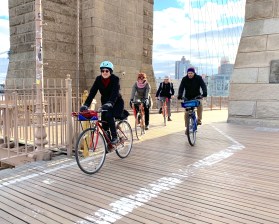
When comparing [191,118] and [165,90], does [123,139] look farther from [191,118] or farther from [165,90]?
[165,90]

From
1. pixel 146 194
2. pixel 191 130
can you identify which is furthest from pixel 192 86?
pixel 146 194

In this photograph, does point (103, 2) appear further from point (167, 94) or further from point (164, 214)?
point (164, 214)

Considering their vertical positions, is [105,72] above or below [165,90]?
above

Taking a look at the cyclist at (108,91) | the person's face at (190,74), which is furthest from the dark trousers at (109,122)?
the person's face at (190,74)

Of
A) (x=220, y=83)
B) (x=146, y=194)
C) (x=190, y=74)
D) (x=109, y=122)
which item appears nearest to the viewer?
(x=146, y=194)

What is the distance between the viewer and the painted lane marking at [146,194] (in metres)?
2.94

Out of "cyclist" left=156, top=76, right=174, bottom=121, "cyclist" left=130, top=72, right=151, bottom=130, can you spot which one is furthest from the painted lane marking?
Answer: "cyclist" left=156, top=76, right=174, bottom=121

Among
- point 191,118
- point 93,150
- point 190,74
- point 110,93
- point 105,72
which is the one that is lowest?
point 93,150

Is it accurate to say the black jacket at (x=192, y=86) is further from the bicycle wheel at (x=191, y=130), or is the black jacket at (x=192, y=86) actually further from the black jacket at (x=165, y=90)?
the black jacket at (x=165, y=90)

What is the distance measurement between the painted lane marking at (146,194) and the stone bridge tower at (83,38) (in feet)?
23.3

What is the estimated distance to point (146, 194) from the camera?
352 centimetres

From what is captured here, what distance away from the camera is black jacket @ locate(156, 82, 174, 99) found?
10.3 meters

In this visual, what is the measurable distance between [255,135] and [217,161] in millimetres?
3338

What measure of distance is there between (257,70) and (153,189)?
7.71m
